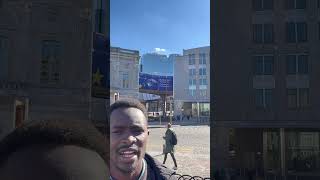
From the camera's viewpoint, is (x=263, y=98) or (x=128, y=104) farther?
(x=263, y=98)

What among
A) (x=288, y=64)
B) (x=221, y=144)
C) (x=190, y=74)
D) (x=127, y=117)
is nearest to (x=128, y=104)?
(x=127, y=117)

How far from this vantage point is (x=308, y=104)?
1095 cm

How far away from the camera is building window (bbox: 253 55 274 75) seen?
11086 mm

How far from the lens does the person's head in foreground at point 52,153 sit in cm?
30

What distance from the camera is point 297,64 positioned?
1100 cm

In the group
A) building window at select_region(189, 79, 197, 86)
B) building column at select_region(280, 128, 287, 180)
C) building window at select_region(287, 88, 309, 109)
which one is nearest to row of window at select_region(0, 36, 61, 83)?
building window at select_region(189, 79, 197, 86)

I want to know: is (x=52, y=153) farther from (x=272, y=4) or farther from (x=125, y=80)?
(x=272, y=4)

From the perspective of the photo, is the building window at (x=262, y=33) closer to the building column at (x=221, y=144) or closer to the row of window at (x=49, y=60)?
the building column at (x=221, y=144)

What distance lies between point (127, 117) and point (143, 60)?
107 millimetres

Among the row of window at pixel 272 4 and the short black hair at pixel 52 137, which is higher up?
the row of window at pixel 272 4

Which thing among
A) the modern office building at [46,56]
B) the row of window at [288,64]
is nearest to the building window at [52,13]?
the modern office building at [46,56]

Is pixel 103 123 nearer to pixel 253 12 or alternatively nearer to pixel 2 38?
pixel 2 38

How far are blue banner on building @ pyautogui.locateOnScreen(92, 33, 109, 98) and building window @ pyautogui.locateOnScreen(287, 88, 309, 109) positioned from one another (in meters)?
11.0

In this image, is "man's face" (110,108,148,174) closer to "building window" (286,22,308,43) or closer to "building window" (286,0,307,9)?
"building window" (286,22,308,43)
